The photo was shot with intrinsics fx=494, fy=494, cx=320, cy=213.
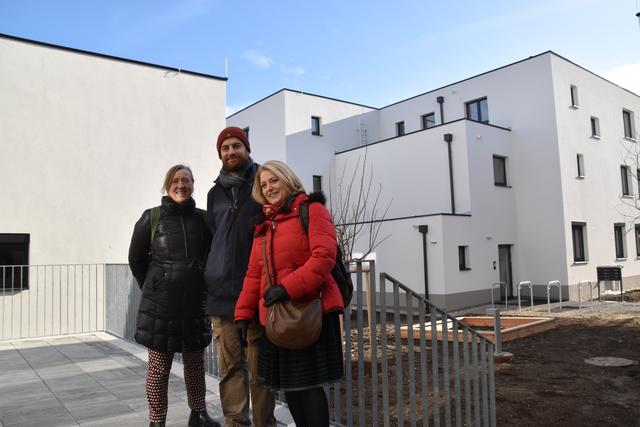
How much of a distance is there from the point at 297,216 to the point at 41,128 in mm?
8747

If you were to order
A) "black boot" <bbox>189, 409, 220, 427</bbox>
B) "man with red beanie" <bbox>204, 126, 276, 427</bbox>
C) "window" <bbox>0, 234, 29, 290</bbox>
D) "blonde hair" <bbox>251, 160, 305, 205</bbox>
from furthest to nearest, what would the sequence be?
"window" <bbox>0, 234, 29, 290</bbox> → "black boot" <bbox>189, 409, 220, 427</bbox> → "man with red beanie" <bbox>204, 126, 276, 427</bbox> → "blonde hair" <bbox>251, 160, 305, 205</bbox>

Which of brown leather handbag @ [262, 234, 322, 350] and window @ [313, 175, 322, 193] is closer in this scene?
brown leather handbag @ [262, 234, 322, 350]

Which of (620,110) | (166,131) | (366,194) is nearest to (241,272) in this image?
(166,131)

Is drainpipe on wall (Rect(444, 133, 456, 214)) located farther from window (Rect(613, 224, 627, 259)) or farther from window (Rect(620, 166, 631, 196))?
window (Rect(620, 166, 631, 196))

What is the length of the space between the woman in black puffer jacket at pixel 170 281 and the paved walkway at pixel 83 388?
0.67 metres

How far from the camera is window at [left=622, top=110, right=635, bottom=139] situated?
20208 mm

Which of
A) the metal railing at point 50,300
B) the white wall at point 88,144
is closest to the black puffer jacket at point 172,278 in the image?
the metal railing at point 50,300

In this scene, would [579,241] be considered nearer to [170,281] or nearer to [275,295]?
[170,281]

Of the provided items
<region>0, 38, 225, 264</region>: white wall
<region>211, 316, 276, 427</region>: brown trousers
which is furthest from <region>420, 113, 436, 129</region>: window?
<region>211, 316, 276, 427</region>: brown trousers

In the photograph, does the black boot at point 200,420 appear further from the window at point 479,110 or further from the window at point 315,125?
the window at point 315,125

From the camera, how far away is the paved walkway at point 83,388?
3697mm

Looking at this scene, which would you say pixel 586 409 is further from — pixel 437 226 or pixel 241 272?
pixel 437 226

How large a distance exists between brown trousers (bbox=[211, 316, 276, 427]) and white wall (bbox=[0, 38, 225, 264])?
7.64 metres

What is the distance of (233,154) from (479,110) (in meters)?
17.0
